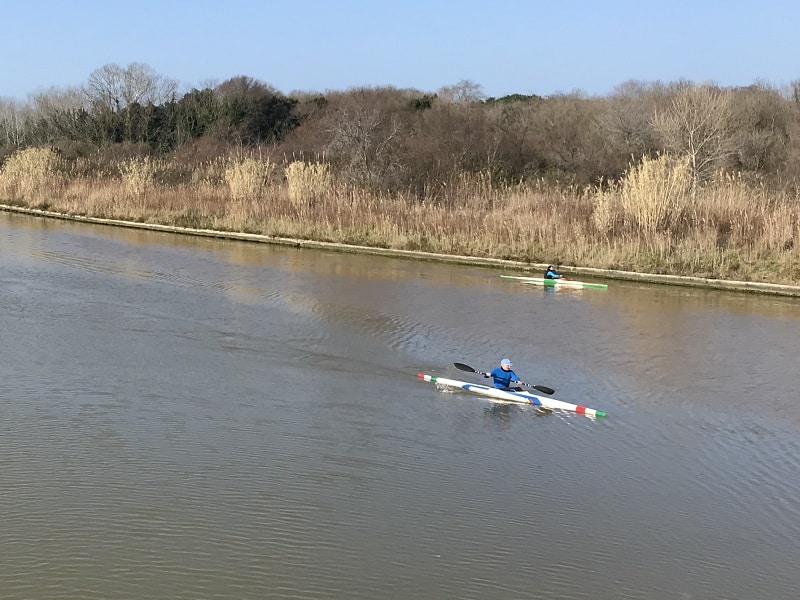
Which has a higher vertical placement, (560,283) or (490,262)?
(490,262)

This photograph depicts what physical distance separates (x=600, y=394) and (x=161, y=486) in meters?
5.15

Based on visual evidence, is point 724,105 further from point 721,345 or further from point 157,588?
point 157,588

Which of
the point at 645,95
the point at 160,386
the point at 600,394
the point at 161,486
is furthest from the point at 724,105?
the point at 161,486

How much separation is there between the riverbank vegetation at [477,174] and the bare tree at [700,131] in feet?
0.25

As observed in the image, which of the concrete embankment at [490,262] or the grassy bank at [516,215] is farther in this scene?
the grassy bank at [516,215]

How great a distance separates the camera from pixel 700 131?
28453 millimetres

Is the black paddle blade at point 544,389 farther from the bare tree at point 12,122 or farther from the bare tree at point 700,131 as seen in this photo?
the bare tree at point 12,122

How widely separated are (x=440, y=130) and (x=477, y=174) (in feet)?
24.9

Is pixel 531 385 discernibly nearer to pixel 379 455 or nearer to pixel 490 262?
pixel 379 455

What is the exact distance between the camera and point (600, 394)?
9.93 meters

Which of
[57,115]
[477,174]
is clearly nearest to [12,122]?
[57,115]

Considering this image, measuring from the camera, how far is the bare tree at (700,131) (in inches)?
1091

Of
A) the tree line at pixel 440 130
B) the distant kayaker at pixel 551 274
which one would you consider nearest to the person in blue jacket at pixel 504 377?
the distant kayaker at pixel 551 274

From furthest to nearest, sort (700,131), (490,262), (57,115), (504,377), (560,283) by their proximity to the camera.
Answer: (57,115) < (700,131) < (490,262) < (560,283) < (504,377)
